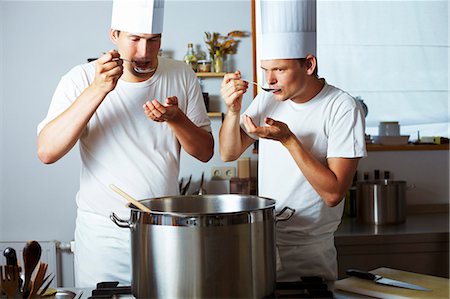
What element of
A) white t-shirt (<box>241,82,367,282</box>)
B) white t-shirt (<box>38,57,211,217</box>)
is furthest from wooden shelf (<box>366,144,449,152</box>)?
white t-shirt (<box>38,57,211,217</box>)

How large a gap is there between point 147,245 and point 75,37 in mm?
1609

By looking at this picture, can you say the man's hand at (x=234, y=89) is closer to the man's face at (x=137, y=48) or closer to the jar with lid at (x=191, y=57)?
the man's face at (x=137, y=48)

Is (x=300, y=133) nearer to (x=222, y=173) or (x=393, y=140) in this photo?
(x=222, y=173)

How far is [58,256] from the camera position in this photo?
2510 mm

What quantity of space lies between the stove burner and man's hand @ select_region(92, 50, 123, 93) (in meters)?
0.42

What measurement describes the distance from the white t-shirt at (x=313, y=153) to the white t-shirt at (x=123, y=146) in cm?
24

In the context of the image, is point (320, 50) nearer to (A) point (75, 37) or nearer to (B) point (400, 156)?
(B) point (400, 156)

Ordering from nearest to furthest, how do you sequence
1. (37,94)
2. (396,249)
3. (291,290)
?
(291,290), (396,249), (37,94)

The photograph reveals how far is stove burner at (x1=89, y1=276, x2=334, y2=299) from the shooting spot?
1.16 metres

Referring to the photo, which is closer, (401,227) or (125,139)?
(125,139)

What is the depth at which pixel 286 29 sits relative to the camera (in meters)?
1.47

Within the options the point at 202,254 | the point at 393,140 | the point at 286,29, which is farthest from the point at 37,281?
the point at 393,140

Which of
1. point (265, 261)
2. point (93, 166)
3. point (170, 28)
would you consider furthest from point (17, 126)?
point (265, 261)

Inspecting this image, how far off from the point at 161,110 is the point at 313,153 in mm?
378
